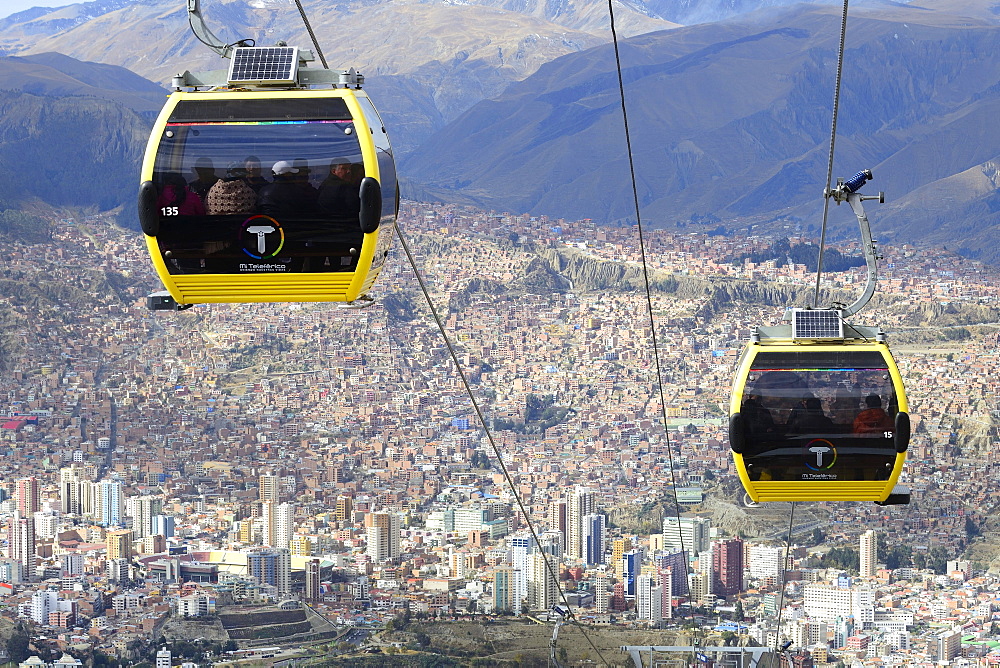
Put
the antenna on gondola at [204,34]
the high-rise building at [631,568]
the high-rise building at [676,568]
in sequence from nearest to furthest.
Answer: the antenna on gondola at [204,34] < the high-rise building at [631,568] < the high-rise building at [676,568]

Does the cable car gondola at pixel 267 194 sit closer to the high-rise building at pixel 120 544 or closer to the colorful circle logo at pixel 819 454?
the colorful circle logo at pixel 819 454

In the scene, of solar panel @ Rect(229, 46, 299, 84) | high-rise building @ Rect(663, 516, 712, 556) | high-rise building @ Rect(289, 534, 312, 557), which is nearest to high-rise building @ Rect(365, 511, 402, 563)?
high-rise building @ Rect(289, 534, 312, 557)

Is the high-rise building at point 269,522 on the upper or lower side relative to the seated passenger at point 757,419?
lower

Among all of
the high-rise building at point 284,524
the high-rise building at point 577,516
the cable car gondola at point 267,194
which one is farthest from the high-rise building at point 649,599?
the cable car gondola at point 267,194

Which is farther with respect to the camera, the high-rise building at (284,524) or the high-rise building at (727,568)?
the high-rise building at (284,524)

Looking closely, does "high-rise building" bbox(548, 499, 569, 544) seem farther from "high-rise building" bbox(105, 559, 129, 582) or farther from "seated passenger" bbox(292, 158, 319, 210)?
"seated passenger" bbox(292, 158, 319, 210)
